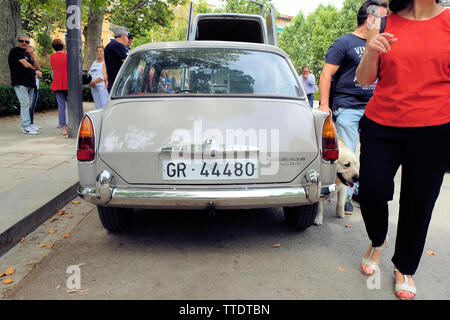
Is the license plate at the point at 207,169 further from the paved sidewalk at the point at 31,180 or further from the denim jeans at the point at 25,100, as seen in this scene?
the denim jeans at the point at 25,100

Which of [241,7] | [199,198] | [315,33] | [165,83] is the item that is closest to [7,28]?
[165,83]

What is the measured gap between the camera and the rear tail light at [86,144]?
2957 mm

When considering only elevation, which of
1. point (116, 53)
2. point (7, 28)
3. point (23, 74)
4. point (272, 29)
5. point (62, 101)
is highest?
point (7, 28)

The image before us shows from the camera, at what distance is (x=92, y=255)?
3127 mm

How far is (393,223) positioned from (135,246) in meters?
2.49

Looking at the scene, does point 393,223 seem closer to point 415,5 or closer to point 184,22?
point 415,5

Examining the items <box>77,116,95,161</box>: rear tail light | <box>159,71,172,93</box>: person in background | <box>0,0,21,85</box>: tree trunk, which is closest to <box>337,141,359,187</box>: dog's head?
<box>159,71,172,93</box>: person in background

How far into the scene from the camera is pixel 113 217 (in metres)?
3.39

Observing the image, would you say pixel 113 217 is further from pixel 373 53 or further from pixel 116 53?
pixel 116 53

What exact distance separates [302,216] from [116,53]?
15.9 feet

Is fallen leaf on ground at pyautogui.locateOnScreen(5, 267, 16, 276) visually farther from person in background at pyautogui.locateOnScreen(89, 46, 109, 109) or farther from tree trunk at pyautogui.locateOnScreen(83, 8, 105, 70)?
tree trunk at pyautogui.locateOnScreen(83, 8, 105, 70)

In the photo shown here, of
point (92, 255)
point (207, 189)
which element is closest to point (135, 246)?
point (92, 255)

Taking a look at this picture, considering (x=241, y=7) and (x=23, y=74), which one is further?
(x=241, y=7)

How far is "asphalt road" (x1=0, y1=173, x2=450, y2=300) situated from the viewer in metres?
2.57
